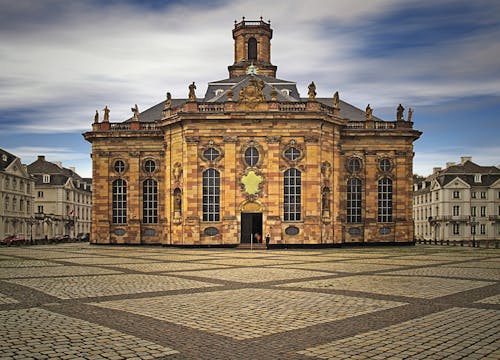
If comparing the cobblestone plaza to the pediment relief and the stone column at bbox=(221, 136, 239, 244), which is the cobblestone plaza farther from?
the pediment relief

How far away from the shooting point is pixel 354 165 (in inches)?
2203

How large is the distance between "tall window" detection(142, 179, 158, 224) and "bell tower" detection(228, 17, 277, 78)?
1894 centimetres

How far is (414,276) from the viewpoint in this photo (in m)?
21.8

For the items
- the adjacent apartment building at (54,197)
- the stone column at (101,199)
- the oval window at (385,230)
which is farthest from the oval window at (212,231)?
the adjacent apartment building at (54,197)

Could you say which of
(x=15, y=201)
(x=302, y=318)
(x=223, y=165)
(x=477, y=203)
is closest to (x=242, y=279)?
(x=302, y=318)

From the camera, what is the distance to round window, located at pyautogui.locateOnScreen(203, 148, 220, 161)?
161 ft

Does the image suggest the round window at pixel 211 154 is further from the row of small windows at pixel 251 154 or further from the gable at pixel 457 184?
the gable at pixel 457 184

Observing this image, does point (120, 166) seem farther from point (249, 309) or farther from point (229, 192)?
point (249, 309)

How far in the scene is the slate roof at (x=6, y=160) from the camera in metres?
78.8

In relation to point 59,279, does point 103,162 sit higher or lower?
higher

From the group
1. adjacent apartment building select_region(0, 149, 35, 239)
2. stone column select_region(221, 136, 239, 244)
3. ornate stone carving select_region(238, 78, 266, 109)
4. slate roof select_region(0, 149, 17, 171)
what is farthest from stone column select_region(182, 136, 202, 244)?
slate roof select_region(0, 149, 17, 171)

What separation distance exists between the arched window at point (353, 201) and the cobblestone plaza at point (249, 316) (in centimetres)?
3346

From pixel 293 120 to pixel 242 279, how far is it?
2943 cm

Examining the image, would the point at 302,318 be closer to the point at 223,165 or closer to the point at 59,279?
the point at 59,279
